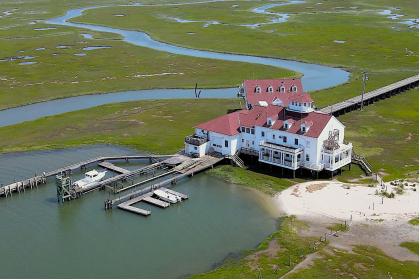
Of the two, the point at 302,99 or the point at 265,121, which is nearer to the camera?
the point at 302,99

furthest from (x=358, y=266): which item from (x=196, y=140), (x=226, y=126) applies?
(x=196, y=140)

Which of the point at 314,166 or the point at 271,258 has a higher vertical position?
the point at 314,166

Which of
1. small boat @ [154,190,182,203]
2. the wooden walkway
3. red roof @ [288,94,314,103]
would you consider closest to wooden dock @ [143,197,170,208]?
small boat @ [154,190,182,203]

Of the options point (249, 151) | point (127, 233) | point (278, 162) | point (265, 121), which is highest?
point (265, 121)

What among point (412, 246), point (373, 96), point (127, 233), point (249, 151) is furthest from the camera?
point (373, 96)

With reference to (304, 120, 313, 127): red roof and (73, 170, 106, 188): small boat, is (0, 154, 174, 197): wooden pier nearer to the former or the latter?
(73, 170, 106, 188): small boat

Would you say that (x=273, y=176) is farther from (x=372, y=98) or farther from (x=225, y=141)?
(x=372, y=98)

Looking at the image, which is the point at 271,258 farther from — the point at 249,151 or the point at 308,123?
the point at 249,151

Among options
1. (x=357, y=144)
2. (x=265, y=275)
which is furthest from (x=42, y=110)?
(x=265, y=275)
